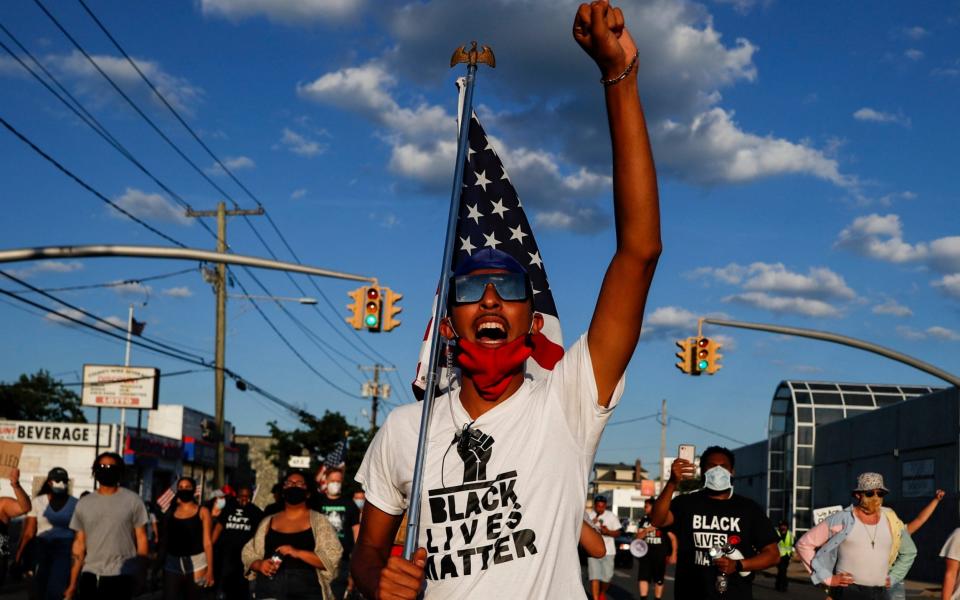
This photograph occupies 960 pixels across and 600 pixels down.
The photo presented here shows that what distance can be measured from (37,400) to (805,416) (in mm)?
48910

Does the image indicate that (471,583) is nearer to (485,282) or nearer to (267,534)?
(485,282)

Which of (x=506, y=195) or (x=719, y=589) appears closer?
(x=506, y=195)

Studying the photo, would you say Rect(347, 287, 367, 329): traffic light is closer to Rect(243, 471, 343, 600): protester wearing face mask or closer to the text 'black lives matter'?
Rect(243, 471, 343, 600): protester wearing face mask

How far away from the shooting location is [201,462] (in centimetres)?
6419

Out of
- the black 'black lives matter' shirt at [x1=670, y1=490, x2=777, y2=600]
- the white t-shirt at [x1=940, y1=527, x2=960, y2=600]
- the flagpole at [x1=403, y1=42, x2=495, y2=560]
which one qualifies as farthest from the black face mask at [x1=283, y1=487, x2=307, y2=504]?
the flagpole at [x1=403, y1=42, x2=495, y2=560]

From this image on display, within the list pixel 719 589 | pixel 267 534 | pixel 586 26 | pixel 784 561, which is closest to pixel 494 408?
pixel 586 26

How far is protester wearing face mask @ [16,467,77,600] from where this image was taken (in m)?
12.1

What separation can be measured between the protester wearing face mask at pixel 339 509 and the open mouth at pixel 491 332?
316 inches

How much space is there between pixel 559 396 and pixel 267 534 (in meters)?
7.80

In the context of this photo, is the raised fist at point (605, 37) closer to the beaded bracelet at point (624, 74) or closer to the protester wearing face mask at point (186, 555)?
the beaded bracelet at point (624, 74)

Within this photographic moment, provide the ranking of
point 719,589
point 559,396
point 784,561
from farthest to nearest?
1. point 784,561
2. point 719,589
3. point 559,396

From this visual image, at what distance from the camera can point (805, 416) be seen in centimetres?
5366

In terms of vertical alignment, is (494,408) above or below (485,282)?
below

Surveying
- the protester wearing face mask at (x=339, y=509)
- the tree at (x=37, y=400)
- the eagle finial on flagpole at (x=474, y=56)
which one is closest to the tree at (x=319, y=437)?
the tree at (x=37, y=400)
